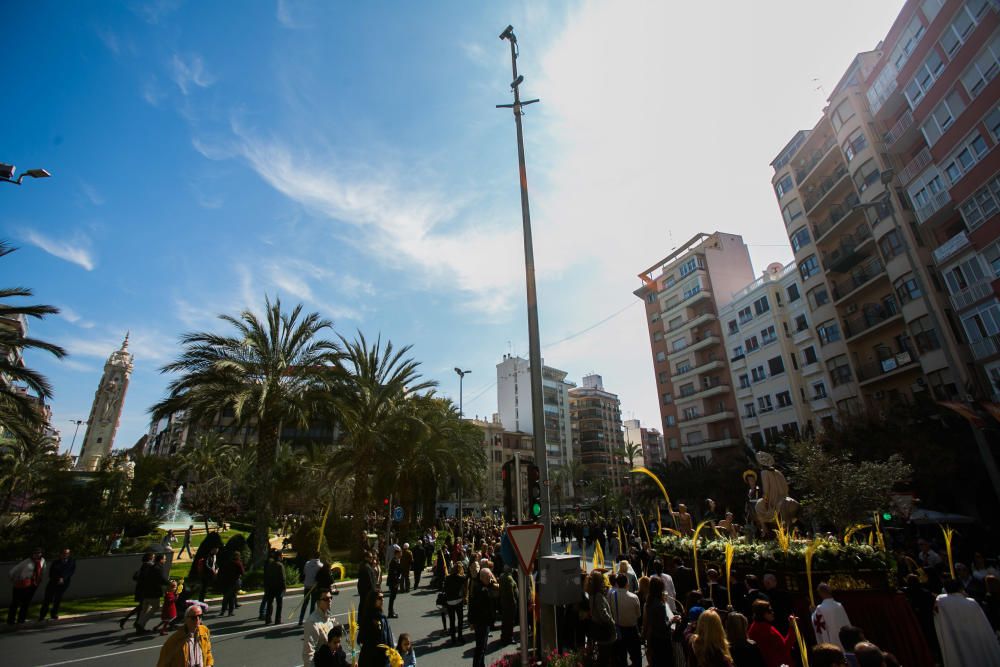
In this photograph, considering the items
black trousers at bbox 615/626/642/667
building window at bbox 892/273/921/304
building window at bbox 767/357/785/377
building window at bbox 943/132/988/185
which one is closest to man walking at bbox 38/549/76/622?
black trousers at bbox 615/626/642/667

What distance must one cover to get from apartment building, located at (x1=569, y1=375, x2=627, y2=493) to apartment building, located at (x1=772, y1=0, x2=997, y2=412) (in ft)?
191

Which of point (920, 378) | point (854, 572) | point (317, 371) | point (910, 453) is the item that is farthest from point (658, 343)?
point (854, 572)

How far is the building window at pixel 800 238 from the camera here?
123ft

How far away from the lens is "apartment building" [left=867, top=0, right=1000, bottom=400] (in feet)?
65.2

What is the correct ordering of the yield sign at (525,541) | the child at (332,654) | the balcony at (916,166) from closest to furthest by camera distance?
1. the child at (332,654)
2. the yield sign at (525,541)
3. the balcony at (916,166)

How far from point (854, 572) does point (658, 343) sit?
5001 cm

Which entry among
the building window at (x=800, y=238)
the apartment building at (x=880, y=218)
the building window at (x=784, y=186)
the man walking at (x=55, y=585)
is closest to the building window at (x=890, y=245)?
the apartment building at (x=880, y=218)

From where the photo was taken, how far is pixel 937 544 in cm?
1680

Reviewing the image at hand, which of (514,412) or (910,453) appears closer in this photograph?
(910,453)

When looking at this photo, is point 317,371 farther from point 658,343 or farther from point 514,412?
point 514,412

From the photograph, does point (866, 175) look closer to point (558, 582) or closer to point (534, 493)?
point (534, 493)

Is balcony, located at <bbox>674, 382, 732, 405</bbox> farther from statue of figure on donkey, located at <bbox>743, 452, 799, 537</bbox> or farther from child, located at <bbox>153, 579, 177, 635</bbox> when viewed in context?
child, located at <bbox>153, 579, 177, 635</bbox>

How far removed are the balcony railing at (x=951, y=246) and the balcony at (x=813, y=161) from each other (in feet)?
44.8

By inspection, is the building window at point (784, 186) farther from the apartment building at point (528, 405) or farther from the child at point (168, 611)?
the apartment building at point (528, 405)
